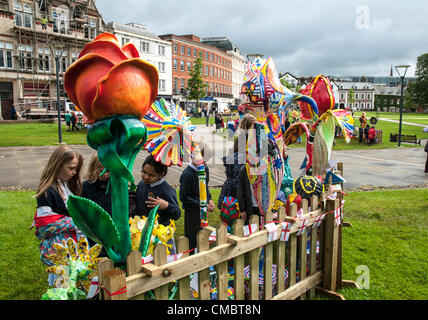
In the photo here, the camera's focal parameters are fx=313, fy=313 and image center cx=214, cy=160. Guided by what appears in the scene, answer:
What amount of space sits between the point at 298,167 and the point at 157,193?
342 inches

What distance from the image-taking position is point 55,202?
2.60 meters

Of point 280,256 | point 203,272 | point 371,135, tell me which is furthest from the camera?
point 371,135

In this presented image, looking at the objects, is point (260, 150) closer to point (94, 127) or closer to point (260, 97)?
point (260, 97)

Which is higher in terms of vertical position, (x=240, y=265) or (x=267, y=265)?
(x=240, y=265)

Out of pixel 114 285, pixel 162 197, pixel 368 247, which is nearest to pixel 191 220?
pixel 162 197

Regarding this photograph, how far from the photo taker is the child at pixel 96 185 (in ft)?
10.1

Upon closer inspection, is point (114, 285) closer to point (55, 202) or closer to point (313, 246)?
point (55, 202)

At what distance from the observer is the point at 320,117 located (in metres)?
4.27

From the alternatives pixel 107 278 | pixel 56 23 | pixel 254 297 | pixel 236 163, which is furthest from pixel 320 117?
pixel 56 23

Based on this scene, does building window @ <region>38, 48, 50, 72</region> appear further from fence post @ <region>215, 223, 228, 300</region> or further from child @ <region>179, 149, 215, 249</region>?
fence post @ <region>215, 223, 228, 300</region>

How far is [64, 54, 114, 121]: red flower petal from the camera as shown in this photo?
1560 mm

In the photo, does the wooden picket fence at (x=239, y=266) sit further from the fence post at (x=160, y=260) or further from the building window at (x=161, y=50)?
the building window at (x=161, y=50)

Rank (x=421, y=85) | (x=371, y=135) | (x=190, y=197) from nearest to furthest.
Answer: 1. (x=190, y=197)
2. (x=371, y=135)
3. (x=421, y=85)

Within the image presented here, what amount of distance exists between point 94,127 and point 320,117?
3387 millimetres
